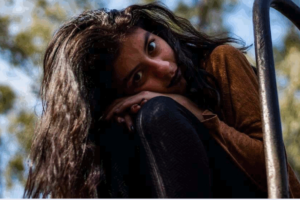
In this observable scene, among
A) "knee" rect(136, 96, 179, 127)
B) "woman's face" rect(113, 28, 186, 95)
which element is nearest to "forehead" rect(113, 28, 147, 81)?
"woman's face" rect(113, 28, 186, 95)

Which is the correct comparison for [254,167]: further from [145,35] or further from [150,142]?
[145,35]

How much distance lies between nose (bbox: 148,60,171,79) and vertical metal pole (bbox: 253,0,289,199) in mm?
257

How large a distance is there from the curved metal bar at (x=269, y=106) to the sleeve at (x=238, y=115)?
0.59 ft

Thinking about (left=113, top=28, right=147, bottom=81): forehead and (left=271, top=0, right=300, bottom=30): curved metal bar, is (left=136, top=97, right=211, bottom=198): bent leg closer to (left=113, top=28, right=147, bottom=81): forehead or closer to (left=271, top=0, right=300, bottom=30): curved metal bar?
(left=113, top=28, right=147, bottom=81): forehead

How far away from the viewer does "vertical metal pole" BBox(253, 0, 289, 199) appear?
720 millimetres

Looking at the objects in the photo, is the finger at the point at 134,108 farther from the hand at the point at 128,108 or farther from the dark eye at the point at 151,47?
the dark eye at the point at 151,47

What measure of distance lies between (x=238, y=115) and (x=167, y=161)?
11.9 inches

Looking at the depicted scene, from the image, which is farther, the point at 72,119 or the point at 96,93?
the point at 96,93

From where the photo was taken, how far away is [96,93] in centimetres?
114

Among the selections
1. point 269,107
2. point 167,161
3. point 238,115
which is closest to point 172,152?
point 167,161

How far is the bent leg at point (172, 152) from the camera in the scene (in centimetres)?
83

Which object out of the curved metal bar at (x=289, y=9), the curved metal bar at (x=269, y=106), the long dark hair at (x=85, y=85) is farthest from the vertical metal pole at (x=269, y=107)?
the long dark hair at (x=85, y=85)

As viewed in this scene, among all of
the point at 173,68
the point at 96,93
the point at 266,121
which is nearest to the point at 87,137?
the point at 96,93

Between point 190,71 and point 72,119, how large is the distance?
0.30 meters
